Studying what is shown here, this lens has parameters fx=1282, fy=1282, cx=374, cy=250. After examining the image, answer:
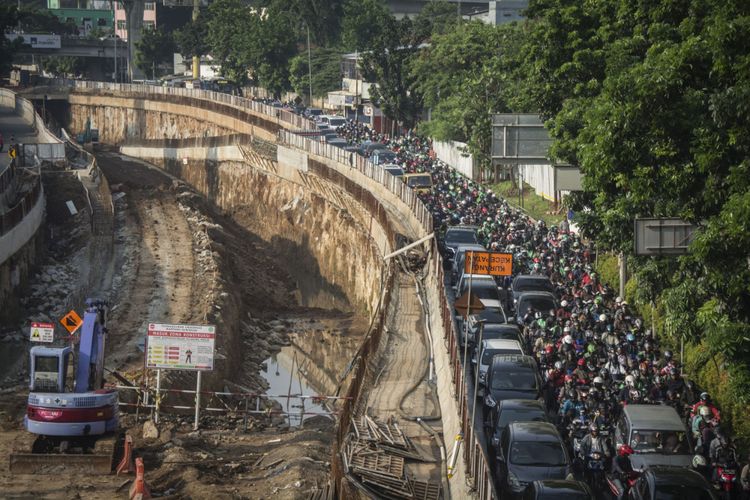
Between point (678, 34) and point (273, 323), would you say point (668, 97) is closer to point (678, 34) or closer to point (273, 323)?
point (678, 34)

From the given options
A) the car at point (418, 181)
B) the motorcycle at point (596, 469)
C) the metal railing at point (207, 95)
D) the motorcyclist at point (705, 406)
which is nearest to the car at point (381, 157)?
the car at point (418, 181)

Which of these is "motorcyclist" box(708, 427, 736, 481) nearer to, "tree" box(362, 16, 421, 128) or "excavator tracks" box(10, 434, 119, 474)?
"excavator tracks" box(10, 434, 119, 474)

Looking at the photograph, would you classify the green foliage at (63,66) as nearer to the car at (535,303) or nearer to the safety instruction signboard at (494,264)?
the car at (535,303)

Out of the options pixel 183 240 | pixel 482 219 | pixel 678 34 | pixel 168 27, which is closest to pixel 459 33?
pixel 183 240

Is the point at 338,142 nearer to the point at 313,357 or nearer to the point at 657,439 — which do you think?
the point at 313,357

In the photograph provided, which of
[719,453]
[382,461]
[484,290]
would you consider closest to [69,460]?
[382,461]

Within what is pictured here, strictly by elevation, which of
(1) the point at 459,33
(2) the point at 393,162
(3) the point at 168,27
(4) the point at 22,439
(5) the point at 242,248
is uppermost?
(3) the point at 168,27
